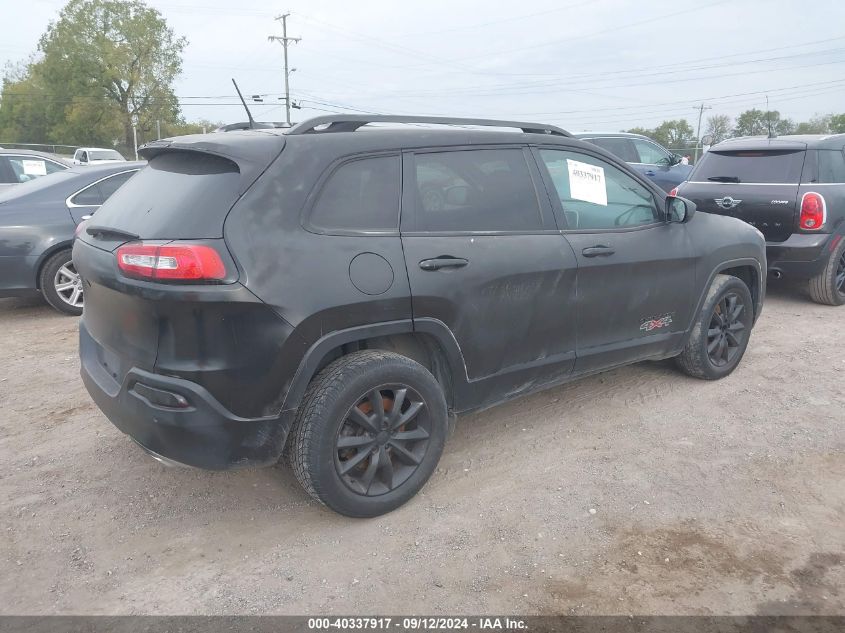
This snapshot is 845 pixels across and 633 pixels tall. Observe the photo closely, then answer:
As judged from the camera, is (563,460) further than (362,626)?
Yes

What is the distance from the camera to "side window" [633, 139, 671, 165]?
13375mm

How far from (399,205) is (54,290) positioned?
4.75 meters

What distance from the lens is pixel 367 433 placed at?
314cm

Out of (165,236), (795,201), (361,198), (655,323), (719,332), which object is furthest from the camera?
(795,201)

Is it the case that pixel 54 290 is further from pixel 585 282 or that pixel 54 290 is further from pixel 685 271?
pixel 685 271

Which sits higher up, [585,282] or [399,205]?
[399,205]

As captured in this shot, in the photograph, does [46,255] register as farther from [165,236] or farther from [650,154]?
[650,154]

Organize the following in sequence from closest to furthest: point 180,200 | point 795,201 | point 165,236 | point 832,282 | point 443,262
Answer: point 165,236
point 180,200
point 443,262
point 795,201
point 832,282

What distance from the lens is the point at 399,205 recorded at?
127 inches

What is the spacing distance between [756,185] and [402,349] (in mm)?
5241

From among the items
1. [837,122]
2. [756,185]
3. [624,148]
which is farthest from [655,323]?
[837,122]

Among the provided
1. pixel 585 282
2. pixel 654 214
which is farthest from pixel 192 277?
pixel 654 214

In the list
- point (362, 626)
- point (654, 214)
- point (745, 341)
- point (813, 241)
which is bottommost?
point (362, 626)

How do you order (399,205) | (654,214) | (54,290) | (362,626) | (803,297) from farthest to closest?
(803,297) → (54,290) → (654,214) → (399,205) → (362,626)
